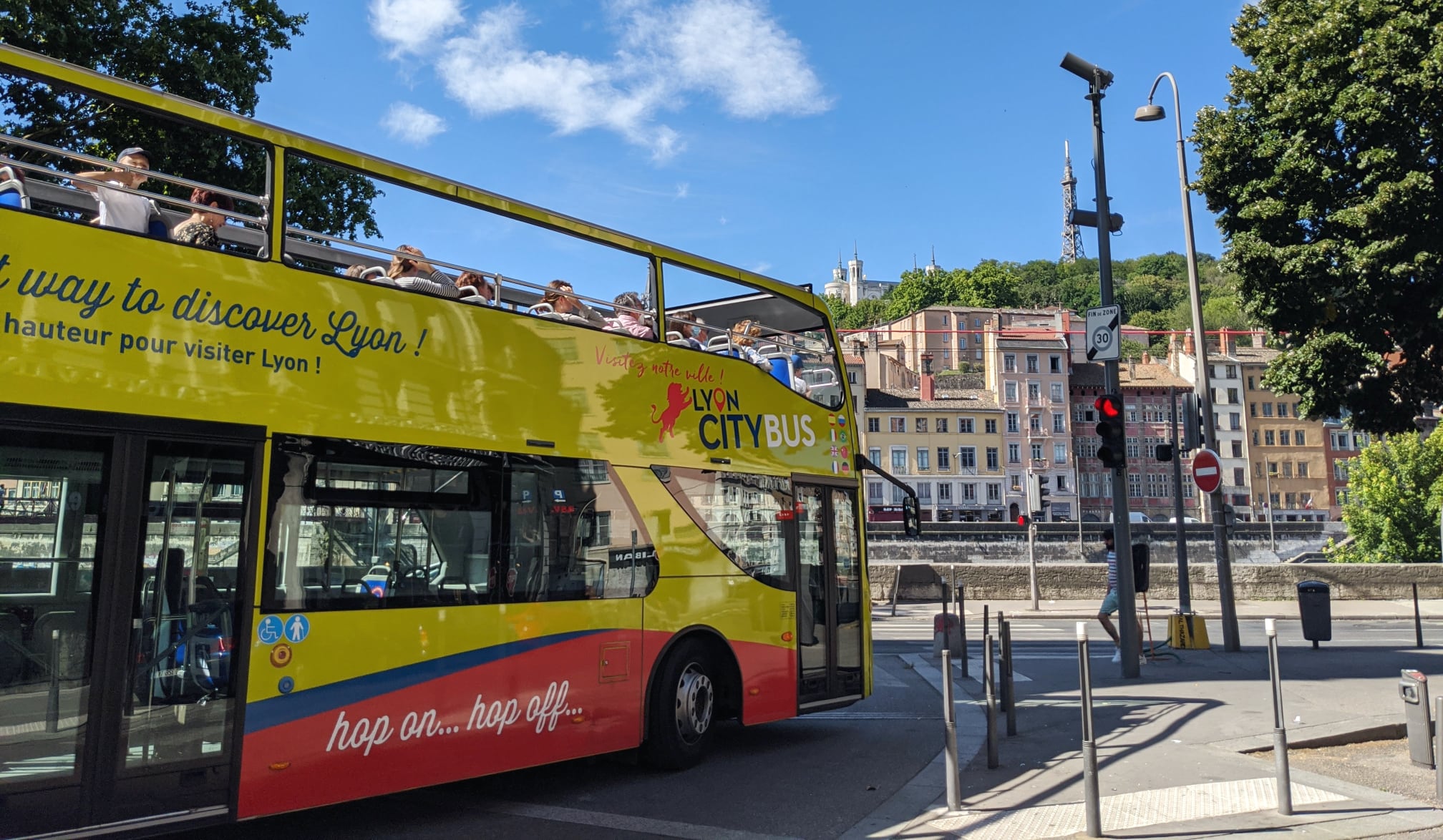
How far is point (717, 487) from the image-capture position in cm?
891

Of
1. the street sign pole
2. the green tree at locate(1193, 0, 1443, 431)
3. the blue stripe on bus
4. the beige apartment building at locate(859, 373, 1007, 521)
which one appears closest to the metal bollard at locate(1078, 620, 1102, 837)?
the blue stripe on bus

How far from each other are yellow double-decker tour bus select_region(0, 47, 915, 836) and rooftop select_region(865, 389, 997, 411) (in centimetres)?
8031

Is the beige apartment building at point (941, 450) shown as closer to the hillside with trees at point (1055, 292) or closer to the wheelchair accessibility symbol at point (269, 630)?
the hillside with trees at point (1055, 292)

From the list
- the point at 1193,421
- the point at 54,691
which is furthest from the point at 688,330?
the point at 1193,421

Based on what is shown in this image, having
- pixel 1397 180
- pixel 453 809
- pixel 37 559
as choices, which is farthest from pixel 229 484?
pixel 1397 180

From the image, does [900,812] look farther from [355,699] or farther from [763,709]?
[355,699]

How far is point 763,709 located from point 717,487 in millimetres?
2057

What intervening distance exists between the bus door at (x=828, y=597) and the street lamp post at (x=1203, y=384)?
24.5 feet

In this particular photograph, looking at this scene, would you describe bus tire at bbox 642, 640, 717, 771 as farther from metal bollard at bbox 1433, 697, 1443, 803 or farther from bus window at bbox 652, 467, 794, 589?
metal bollard at bbox 1433, 697, 1443, 803

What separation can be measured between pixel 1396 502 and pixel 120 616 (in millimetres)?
56221

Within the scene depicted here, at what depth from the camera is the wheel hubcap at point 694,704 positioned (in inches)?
331

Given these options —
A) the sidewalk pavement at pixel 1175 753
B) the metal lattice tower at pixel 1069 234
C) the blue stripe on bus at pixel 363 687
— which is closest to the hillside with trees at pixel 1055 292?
the metal lattice tower at pixel 1069 234

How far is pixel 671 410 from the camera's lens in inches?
338

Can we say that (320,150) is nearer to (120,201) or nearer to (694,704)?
(120,201)
